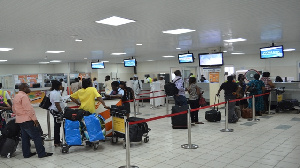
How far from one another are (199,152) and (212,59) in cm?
661

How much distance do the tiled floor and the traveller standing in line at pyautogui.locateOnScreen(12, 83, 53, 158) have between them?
10.6 inches

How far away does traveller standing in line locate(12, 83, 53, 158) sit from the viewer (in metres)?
5.29

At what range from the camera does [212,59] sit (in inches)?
453

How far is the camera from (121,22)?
584cm

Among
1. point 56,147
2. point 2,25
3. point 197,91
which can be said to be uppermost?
point 2,25

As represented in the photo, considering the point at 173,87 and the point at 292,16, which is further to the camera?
the point at 173,87

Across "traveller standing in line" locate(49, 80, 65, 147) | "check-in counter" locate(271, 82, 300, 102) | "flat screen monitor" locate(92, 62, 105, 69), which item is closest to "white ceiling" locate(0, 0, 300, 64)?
"traveller standing in line" locate(49, 80, 65, 147)

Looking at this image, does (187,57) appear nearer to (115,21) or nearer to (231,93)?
(231,93)

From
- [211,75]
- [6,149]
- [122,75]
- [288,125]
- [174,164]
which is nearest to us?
[174,164]

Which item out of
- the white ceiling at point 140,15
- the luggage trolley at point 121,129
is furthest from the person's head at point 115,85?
the white ceiling at point 140,15

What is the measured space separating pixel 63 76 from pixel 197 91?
1127 centimetres

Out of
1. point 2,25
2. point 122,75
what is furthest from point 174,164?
point 122,75

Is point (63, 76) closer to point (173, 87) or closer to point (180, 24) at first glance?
point (173, 87)

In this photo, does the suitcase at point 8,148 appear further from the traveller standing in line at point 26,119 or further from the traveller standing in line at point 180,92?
the traveller standing in line at point 180,92
